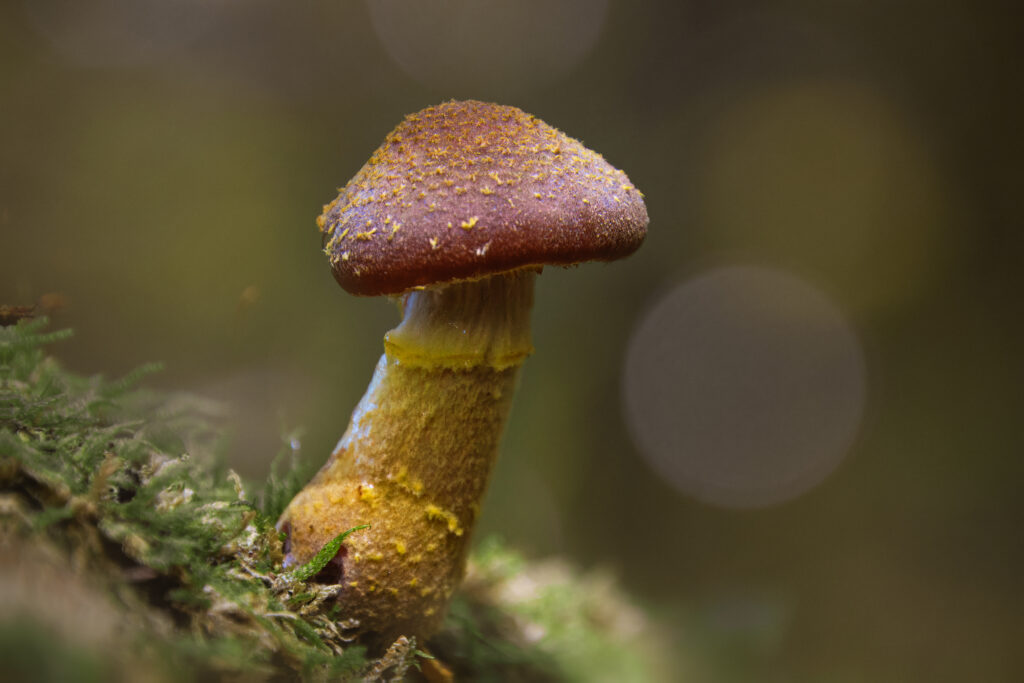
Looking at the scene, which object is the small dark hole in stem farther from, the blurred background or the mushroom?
the blurred background

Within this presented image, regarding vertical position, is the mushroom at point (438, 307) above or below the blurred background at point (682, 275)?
below

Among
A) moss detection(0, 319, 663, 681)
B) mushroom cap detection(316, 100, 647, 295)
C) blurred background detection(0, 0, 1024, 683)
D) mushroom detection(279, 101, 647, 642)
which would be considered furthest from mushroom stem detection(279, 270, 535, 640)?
blurred background detection(0, 0, 1024, 683)

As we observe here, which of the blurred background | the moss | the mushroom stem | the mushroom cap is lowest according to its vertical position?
the moss

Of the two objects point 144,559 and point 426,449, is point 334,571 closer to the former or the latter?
point 426,449

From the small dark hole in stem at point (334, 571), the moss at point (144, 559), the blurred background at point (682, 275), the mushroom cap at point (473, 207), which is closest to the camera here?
the moss at point (144, 559)

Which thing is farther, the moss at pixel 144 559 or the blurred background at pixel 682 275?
the blurred background at pixel 682 275

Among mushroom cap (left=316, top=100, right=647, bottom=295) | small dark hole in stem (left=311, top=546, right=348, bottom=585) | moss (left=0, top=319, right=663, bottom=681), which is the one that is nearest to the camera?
moss (left=0, top=319, right=663, bottom=681)

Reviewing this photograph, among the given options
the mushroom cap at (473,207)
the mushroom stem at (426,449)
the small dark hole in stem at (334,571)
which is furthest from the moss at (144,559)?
the mushroom cap at (473,207)

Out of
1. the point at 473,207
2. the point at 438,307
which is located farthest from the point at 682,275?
the point at 473,207

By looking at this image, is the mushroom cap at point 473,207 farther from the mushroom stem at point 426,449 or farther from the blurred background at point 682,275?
the blurred background at point 682,275
